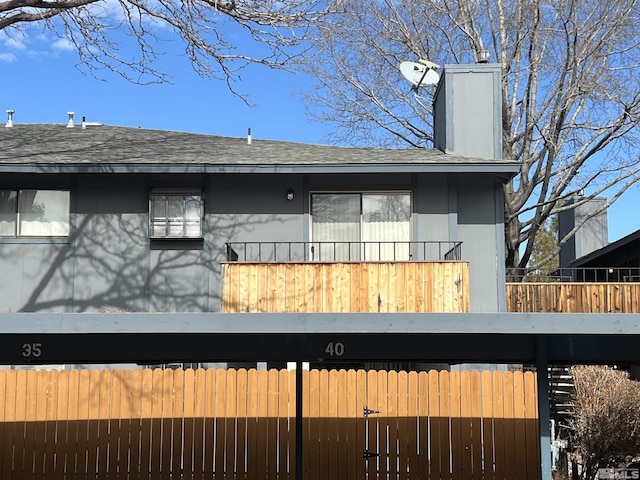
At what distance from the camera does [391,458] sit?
1374cm

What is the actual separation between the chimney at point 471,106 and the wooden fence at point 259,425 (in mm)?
6696

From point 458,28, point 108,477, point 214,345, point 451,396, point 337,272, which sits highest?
point 458,28

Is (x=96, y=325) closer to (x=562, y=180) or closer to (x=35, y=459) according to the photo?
(x=35, y=459)

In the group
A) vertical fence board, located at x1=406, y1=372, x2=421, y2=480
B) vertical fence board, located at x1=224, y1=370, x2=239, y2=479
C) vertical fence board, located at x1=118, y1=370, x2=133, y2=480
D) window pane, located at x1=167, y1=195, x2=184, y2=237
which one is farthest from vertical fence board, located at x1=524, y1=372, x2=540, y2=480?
window pane, located at x1=167, y1=195, x2=184, y2=237

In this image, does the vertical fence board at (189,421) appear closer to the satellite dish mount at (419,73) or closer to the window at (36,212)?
the window at (36,212)

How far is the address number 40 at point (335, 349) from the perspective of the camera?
1112 cm

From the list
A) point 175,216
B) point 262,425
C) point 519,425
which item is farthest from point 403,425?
point 175,216

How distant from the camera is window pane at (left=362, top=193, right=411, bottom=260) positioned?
17688 millimetres

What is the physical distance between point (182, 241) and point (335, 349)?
24.3 ft

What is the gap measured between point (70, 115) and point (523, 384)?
14439 mm

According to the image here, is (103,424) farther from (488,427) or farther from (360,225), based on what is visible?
(360,225)

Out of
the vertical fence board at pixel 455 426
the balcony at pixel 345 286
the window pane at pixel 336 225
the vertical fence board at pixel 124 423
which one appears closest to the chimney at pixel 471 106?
the window pane at pixel 336 225

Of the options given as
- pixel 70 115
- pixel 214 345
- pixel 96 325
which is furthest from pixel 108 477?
pixel 70 115

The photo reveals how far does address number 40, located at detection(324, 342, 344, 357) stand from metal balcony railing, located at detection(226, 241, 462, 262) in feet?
21.1
